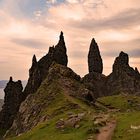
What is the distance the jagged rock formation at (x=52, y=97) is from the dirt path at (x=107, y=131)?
167ft

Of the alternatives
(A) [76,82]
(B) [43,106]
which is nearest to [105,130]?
(B) [43,106]

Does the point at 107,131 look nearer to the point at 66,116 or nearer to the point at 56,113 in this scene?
the point at 66,116

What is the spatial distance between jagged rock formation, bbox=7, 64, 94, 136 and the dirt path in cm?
5084

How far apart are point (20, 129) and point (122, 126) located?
286 ft

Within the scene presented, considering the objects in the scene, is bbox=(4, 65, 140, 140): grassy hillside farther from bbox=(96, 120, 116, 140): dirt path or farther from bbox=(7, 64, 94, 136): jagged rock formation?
bbox=(96, 120, 116, 140): dirt path

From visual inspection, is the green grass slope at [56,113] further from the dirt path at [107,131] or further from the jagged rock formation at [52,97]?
the dirt path at [107,131]

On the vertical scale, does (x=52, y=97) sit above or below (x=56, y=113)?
above

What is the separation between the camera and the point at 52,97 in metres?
149

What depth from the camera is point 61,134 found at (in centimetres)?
7625

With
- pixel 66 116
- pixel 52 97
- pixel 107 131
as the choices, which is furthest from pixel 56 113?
pixel 107 131

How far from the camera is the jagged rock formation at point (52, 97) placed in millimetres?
139250

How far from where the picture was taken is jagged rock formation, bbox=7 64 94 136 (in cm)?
13925

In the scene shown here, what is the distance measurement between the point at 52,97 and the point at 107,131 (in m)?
79.4

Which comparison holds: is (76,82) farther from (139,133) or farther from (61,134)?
(139,133)
